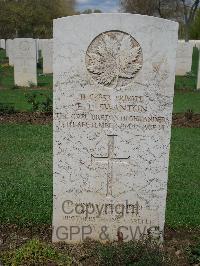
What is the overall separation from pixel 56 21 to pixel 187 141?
5.17 meters

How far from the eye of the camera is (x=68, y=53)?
11.9 ft

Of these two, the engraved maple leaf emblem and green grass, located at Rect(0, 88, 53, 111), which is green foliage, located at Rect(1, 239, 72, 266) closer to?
the engraved maple leaf emblem

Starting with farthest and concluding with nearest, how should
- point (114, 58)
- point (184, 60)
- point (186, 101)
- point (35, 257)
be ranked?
point (184, 60)
point (186, 101)
point (114, 58)
point (35, 257)

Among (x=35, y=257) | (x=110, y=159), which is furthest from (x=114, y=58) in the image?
(x=35, y=257)

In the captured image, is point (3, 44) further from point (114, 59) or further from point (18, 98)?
point (114, 59)

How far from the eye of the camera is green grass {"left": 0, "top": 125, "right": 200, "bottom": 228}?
4805 mm

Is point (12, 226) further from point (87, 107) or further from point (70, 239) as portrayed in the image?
point (87, 107)

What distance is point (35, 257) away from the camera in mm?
3549

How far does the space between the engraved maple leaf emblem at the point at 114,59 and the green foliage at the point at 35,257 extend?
4.85 feet

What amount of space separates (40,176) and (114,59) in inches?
113

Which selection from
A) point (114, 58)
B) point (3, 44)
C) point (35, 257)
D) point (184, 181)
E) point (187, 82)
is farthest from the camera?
point (3, 44)

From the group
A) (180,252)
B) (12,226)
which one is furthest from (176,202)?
(12,226)

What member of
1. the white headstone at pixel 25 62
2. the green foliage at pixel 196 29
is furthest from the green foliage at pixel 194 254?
the green foliage at pixel 196 29

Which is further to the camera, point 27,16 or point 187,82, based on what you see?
point 27,16
